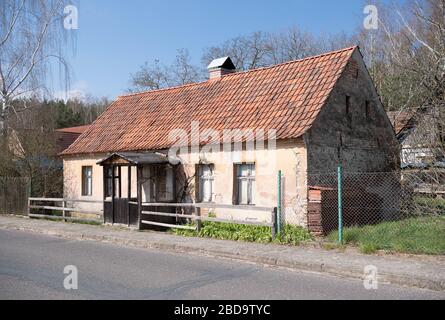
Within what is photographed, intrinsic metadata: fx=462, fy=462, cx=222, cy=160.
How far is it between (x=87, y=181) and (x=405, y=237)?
46.1 feet

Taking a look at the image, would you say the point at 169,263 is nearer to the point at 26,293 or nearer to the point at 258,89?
the point at 26,293

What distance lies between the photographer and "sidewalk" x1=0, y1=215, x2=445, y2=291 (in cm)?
816

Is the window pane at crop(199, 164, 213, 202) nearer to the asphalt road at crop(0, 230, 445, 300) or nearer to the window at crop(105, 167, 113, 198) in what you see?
the window at crop(105, 167, 113, 198)

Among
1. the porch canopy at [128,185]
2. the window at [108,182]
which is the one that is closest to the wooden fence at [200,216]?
the porch canopy at [128,185]

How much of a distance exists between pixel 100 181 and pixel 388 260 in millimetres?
13131

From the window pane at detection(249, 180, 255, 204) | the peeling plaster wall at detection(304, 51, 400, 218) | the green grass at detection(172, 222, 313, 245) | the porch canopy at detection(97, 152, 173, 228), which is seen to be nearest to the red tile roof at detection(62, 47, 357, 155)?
the peeling plaster wall at detection(304, 51, 400, 218)

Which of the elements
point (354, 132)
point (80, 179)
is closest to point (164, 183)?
point (80, 179)

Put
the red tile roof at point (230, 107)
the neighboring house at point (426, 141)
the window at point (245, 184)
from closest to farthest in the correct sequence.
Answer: the neighboring house at point (426, 141) < the red tile roof at point (230, 107) < the window at point (245, 184)

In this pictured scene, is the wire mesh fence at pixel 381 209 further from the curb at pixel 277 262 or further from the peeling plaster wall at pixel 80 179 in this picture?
the peeling plaster wall at pixel 80 179

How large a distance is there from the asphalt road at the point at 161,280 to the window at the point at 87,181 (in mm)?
9024

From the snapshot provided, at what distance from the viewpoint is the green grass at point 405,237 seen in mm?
9969

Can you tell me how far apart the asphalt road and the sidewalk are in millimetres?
316

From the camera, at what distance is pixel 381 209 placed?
15.8 meters
